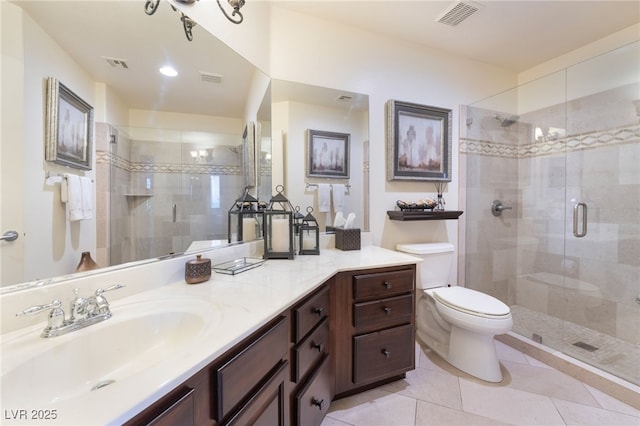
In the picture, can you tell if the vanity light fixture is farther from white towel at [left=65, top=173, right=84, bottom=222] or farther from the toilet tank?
the toilet tank

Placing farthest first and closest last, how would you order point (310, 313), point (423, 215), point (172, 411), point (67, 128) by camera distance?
point (423, 215) → point (310, 313) → point (67, 128) → point (172, 411)

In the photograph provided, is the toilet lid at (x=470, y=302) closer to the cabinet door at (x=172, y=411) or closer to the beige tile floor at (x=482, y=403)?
the beige tile floor at (x=482, y=403)

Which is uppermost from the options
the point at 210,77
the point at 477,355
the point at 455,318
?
the point at 210,77

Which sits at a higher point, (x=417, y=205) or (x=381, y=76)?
(x=381, y=76)

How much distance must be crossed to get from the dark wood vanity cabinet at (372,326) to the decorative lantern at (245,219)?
2.19ft

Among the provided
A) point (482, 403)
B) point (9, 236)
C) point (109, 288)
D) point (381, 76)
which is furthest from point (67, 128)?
point (482, 403)

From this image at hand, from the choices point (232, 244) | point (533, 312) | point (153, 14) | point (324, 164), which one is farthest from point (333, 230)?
point (533, 312)

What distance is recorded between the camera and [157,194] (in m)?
1.12

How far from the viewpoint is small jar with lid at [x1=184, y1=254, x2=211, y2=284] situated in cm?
111

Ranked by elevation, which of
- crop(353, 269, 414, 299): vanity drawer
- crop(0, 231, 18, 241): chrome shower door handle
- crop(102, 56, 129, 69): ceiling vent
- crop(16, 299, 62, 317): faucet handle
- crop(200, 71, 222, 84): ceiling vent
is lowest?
crop(353, 269, 414, 299): vanity drawer

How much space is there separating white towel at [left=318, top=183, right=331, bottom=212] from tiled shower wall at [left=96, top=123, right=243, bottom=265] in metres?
0.62

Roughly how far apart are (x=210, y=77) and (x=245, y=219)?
2.64 feet

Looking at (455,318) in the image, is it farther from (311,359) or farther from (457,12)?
(457,12)

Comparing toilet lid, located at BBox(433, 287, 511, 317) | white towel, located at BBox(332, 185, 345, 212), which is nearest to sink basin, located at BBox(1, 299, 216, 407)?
white towel, located at BBox(332, 185, 345, 212)
